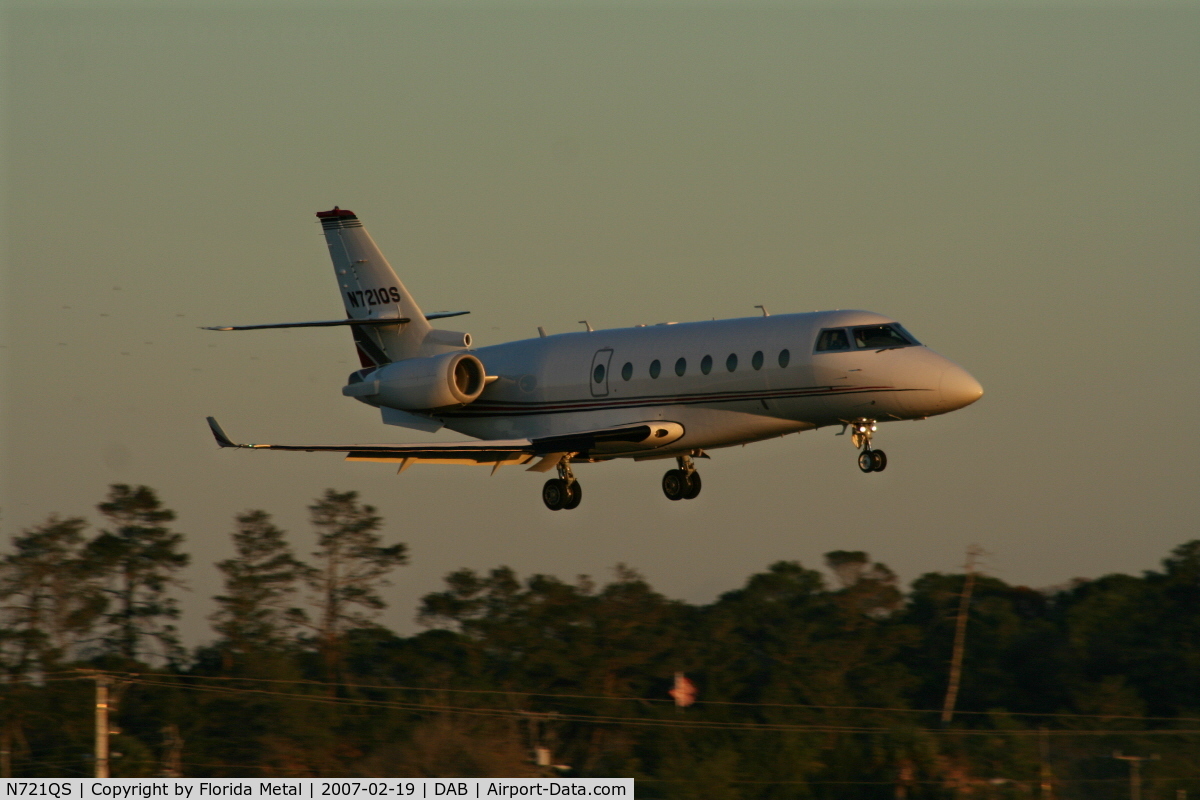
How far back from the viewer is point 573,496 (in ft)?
112

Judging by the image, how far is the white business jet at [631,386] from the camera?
2875 centimetres

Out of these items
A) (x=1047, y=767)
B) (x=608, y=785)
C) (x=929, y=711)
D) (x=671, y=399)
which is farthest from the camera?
(x=929, y=711)

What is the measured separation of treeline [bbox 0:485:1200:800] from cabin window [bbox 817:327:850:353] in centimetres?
2597

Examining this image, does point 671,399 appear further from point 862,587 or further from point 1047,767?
point 862,587

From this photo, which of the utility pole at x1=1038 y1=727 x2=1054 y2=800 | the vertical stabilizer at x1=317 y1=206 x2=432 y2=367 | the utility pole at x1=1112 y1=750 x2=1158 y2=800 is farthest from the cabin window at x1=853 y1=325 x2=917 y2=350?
the utility pole at x1=1038 y1=727 x2=1054 y2=800

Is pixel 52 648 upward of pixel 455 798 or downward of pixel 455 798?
upward

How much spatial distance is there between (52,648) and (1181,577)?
60364mm

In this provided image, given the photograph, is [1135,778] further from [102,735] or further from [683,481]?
[102,735]

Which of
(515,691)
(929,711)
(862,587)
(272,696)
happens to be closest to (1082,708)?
(929,711)

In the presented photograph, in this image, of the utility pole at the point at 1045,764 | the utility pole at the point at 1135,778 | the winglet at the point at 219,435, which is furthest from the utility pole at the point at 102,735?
the utility pole at the point at 1135,778

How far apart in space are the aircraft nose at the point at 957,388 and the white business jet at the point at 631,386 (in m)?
0.02

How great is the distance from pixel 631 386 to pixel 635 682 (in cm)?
5076

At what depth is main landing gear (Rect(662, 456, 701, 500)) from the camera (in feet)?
111

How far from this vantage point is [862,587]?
90.1 meters
